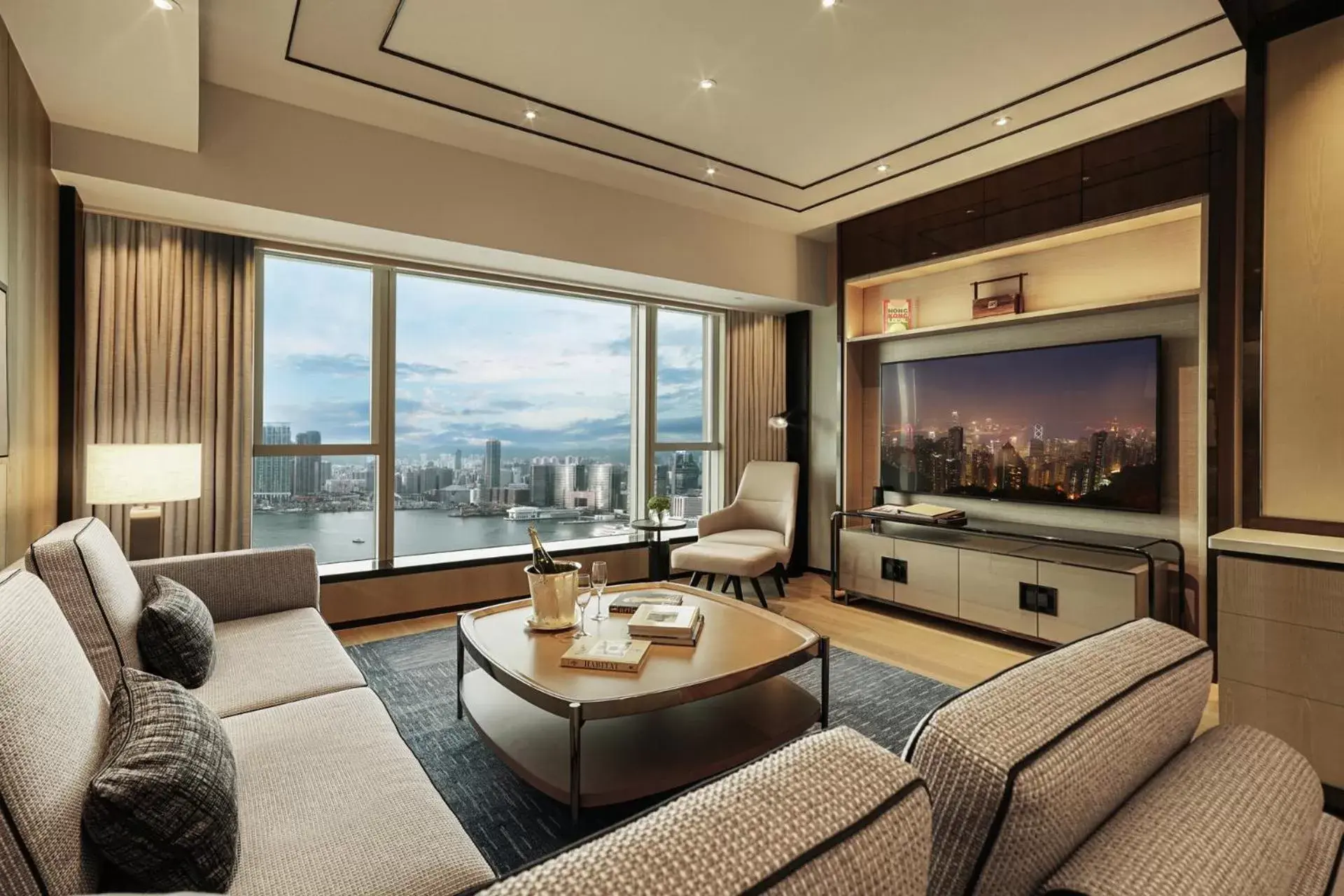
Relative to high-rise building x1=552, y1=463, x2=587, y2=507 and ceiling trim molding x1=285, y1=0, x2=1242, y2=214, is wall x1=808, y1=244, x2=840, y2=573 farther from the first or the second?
high-rise building x1=552, y1=463, x2=587, y2=507

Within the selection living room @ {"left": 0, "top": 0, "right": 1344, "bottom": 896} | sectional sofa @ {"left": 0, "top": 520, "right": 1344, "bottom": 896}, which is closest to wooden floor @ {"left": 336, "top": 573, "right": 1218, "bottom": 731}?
living room @ {"left": 0, "top": 0, "right": 1344, "bottom": 896}

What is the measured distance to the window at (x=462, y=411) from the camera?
12.6 feet

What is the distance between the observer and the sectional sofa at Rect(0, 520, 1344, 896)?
0.47 m

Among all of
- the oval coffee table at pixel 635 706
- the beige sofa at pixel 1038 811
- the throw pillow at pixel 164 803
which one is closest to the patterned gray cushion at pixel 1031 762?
the beige sofa at pixel 1038 811

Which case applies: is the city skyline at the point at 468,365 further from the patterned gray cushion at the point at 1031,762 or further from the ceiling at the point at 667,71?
the patterned gray cushion at the point at 1031,762

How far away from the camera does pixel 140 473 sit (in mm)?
2725

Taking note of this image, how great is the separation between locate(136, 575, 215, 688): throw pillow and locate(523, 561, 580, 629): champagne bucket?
100 cm

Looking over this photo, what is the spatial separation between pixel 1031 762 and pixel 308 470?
411cm

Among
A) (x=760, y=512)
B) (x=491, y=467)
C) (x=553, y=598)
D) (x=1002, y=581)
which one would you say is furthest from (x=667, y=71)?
(x=1002, y=581)

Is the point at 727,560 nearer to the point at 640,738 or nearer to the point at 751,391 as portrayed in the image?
the point at 751,391

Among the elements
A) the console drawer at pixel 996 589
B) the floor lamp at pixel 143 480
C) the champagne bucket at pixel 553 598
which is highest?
the floor lamp at pixel 143 480

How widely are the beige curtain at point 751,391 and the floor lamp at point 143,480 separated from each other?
3604mm

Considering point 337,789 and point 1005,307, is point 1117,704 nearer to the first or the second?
point 337,789

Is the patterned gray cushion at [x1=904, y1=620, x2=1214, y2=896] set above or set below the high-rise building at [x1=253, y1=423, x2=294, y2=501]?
below
